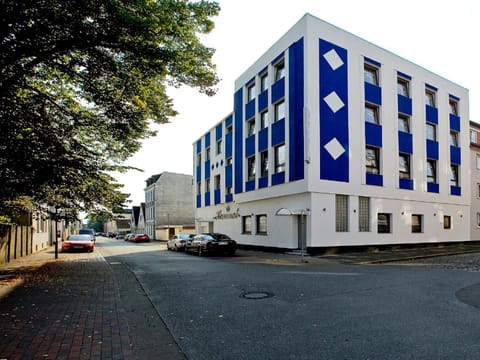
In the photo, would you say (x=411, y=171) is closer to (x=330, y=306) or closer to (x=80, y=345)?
(x=330, y=306)

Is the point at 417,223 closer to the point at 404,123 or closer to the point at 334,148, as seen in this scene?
the point at 404,123

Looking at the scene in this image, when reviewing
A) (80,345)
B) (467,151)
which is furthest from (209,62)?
(467,151)

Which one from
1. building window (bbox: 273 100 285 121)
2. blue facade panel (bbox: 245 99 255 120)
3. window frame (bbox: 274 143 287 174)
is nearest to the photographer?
window frame (bbox: 274 143 287 174)

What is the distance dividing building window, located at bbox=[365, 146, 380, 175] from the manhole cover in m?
15.9

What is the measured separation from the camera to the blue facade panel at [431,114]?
2645 centimetres

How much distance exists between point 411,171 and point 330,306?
20.6 m

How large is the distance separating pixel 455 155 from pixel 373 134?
35.3 feet

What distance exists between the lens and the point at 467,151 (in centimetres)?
2947

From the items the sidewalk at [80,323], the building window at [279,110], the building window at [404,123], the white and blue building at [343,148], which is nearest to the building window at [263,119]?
the white and blue building at [343,148]

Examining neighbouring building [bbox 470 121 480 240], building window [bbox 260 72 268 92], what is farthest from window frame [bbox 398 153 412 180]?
neighbouring building [bbox 470 121 480 240]

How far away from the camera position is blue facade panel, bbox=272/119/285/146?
22188 millimetres

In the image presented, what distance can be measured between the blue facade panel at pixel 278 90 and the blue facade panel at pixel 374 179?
7.61 meters

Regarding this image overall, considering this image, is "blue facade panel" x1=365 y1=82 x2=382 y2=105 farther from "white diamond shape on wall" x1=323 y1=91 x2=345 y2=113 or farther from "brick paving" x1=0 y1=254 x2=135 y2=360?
"brick paving" x1=0 y1=254 x2=135 y2=360

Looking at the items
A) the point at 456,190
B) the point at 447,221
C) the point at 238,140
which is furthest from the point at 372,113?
the point at 447,221
